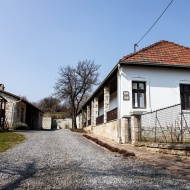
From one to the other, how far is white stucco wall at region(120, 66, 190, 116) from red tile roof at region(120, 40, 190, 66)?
0.48 meters

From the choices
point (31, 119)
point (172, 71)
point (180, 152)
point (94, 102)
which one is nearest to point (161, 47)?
point (172, 71)

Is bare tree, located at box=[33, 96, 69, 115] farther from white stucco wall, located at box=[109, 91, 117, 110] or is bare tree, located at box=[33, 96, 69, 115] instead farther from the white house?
the white house

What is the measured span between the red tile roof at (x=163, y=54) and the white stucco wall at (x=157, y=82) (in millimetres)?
482

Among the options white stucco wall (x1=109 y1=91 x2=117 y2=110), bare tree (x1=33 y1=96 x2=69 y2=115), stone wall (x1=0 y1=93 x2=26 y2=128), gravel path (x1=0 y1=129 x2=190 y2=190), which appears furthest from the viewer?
bare tree (x1=33 y1=96 x2=69 y2=115)

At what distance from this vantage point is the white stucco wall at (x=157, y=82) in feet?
45.4

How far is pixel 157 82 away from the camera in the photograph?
47.1 feet

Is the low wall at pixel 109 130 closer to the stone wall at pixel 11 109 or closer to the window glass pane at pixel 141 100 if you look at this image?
the window glass pane at pixel 141 100

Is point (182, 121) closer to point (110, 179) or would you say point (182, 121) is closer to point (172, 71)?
point (172, 71)

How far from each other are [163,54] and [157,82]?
2.39 metres

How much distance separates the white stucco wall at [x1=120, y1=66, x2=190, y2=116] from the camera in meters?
13.9

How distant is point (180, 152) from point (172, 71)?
25.6 ft

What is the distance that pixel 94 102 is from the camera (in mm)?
23000

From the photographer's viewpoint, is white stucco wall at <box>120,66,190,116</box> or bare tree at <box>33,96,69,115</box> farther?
bare tree at <box>33,96,69,115</box>

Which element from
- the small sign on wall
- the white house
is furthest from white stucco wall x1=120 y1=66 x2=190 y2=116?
the small sign on wall
